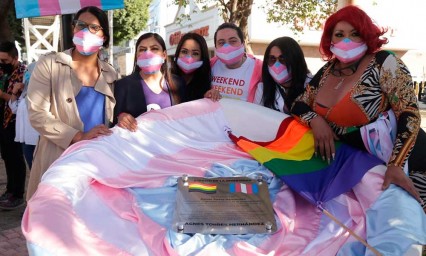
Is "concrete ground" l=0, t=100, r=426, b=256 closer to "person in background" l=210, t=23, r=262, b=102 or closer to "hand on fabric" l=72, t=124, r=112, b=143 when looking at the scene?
"hand on fabric" l=72, t=124, r=112, b=143

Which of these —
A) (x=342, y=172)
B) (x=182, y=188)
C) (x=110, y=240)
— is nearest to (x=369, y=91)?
(x=342, y=172)

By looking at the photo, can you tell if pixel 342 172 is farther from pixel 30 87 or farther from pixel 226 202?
pixel 30 87

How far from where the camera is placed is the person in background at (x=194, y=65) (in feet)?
11.8

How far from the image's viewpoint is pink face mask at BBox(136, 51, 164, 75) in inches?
127

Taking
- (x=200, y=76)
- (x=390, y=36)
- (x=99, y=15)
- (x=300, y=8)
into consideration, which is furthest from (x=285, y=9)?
(x=390, y=36)

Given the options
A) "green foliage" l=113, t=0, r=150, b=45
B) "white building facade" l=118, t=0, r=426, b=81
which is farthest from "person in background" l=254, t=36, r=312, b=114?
"green foliage" l=113, t=0, r=150, b=45

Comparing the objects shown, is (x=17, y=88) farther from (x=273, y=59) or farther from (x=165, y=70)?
(x=273, y=59)

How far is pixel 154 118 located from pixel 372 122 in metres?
1.40

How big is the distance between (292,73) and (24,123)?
8.53 feet

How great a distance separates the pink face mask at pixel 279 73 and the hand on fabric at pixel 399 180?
123cm

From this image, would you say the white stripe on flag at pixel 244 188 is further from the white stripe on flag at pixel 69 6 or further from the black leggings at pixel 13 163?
the black leggings at pixel 13 163

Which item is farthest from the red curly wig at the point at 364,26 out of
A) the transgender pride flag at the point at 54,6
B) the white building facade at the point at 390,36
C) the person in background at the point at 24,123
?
the white building facade at the point at 390,36

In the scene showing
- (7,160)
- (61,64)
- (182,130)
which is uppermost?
(61,64)

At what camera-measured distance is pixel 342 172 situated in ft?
8.19
